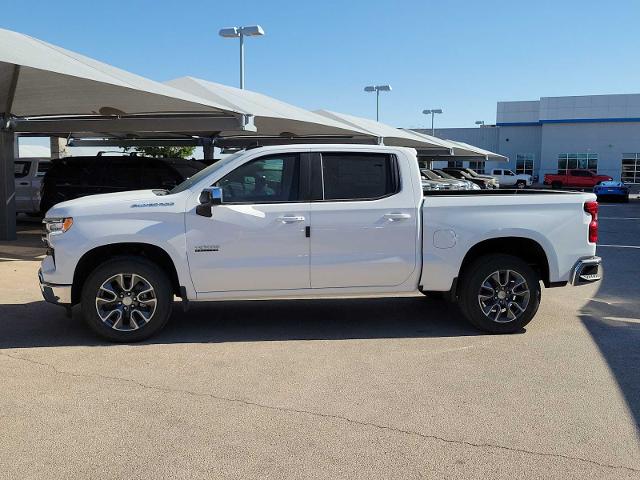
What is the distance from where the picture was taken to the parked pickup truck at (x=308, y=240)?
615cm

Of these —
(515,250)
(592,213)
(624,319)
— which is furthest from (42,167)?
(624,319)

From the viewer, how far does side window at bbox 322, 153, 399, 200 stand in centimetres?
650

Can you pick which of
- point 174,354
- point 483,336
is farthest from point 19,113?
point 483,336

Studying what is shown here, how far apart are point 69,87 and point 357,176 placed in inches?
266

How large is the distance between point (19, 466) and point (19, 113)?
39.4 ft

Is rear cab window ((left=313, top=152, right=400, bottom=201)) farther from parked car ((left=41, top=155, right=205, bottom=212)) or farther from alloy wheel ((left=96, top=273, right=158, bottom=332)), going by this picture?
parked car ((left=41, top=155, right=205, bottom=212))

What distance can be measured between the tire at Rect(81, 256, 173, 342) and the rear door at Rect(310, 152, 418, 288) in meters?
1.49

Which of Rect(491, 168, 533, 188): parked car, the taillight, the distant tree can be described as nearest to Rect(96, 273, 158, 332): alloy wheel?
the taillight

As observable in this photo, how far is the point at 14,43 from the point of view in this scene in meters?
10.4

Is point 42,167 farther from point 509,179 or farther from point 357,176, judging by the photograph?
point 509,179

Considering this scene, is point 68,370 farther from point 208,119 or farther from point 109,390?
point 208,119

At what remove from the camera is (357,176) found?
6566 millimetres

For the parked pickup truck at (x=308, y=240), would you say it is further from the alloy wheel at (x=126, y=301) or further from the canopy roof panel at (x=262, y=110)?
the canopy roof panel at (x=262, y=110)

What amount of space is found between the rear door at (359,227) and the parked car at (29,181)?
12.6m
